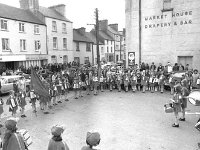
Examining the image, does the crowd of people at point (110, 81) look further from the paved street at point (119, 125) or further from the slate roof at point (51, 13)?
the slate roof at point (51, 13)

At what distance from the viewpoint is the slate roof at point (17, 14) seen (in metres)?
26.7

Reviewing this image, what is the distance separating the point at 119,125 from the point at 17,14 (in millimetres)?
25716

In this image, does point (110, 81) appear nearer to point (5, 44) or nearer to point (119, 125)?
point (119, 125)

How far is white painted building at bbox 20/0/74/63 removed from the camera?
3191cm

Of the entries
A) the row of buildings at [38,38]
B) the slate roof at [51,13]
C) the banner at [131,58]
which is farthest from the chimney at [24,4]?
the banner at [131,58]

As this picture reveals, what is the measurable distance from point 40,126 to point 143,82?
8820 millimetres

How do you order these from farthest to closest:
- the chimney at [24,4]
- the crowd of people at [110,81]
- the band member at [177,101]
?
the chimney at [24,4] < the crowd of people at [110,81] < the band member at [177,101]

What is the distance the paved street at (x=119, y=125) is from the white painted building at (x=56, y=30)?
2219 centimetres

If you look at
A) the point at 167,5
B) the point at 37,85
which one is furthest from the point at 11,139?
the point at 167,5

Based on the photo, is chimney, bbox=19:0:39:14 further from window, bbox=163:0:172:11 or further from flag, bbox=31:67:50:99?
flag, bbox=31:67:50:99

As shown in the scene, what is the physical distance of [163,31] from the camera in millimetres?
→ 20125

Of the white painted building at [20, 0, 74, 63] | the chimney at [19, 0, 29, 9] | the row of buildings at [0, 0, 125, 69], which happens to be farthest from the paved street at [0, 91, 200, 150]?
the chimney at [19, 0, 29, 9]

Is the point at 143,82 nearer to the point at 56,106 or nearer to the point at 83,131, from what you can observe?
the point at 56,106

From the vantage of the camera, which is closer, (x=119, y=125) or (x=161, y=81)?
(x=119, y=125)
